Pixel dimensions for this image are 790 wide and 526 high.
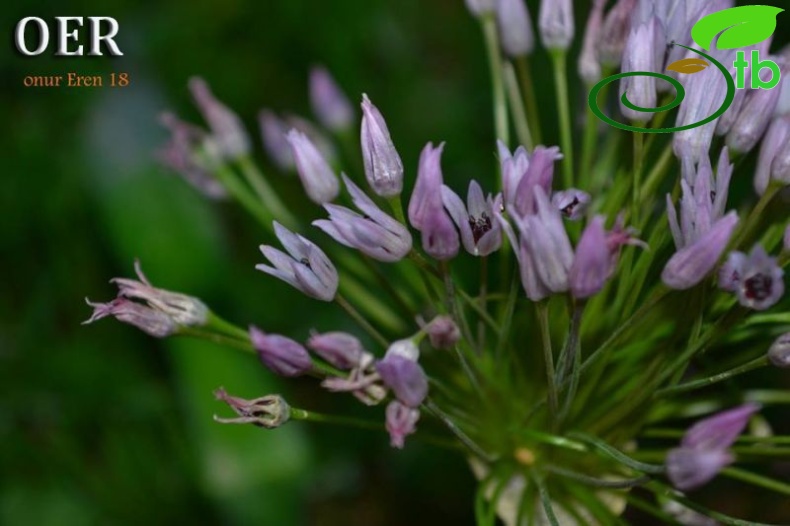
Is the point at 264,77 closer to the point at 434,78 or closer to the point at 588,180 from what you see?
the point at 434,78

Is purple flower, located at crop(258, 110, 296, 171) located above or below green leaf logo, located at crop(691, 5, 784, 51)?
below

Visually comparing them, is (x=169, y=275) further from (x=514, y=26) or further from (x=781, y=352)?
(x=781, y=352)

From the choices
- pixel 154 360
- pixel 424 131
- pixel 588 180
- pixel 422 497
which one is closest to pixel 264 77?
pixel 424 131

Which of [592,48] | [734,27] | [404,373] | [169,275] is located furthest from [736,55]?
[169,275]

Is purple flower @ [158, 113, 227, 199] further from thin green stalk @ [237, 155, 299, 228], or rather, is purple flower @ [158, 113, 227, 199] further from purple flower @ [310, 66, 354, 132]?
purple flower @ [310, 66, 354, 132]

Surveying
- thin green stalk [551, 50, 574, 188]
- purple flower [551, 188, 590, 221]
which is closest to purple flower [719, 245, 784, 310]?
purple flower [551, 188, 590, 221]

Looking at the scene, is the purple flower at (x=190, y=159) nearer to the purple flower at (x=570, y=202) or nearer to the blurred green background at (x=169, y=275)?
the blurred green background at (x=169, y=275)

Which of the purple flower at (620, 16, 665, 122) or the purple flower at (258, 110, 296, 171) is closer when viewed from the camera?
the purple flower at (620, 16, 665, 122)
